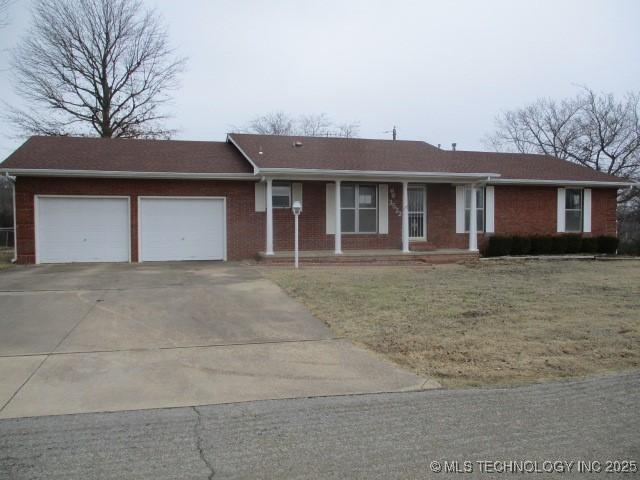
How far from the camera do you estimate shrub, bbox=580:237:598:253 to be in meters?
19.8

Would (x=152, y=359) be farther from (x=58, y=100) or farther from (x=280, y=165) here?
(x=58, y=100)

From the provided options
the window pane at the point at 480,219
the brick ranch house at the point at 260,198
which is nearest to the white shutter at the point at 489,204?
the brick ranch house at the point at 260,198

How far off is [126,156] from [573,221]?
17050 mm

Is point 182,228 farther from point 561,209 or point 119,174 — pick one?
point 561,209

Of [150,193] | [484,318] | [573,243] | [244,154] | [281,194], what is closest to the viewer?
[484,318]

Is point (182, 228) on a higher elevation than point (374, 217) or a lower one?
lower

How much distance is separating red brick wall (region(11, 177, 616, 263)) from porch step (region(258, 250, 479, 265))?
3.98ft

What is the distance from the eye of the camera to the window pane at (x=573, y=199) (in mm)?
20656

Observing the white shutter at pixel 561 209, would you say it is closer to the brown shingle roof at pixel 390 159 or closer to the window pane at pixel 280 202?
the brown shingle roof at pixel 390 159

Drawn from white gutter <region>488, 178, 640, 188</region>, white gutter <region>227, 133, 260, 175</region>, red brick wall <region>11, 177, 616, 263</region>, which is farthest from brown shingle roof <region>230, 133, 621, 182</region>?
red brick wall <region>11, 177, 616, 263</region>

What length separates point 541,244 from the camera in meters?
19.0

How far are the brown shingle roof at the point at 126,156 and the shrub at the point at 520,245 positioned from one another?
382 inches

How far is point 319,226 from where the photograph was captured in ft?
58.9

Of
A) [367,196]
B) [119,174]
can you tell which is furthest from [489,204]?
[119,174]
